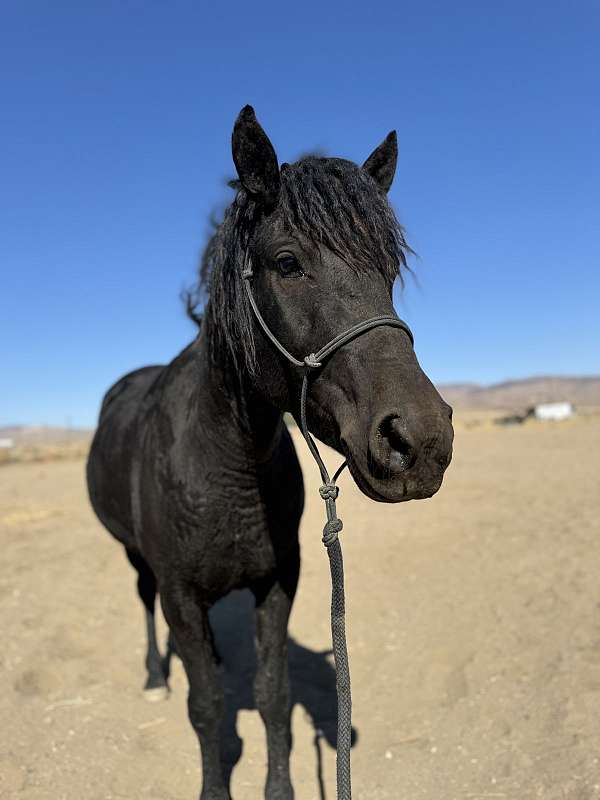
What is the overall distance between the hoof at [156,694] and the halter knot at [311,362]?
3.59 m

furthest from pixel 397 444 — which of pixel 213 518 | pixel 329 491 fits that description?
pixel 213 518

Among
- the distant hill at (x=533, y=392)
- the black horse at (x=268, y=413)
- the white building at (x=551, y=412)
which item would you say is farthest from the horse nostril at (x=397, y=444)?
the distant hill at (x=533, y=392)

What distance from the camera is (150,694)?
447 centimetres

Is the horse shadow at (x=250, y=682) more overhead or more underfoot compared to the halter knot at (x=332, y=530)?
more underfoot

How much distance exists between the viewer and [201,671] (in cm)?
283

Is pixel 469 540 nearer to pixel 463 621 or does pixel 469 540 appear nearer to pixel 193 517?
pixel 463 621

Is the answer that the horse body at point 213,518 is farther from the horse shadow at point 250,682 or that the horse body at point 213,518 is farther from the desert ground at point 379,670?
the desert ground at point 379,670

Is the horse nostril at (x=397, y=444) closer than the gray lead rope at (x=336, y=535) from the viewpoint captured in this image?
Yes

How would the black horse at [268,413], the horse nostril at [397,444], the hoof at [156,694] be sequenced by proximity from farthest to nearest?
1. the hoof at [156,694]
2. the black horse at [268,413]
3. the horse nostril at [397,444]

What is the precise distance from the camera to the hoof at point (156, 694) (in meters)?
4.45

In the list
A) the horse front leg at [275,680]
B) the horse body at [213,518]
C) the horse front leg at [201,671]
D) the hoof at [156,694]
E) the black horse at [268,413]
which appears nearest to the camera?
the black horse at [268,413]

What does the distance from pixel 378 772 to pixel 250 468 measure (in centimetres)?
Answer: 200

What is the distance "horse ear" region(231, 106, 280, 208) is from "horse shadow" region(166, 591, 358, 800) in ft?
9.01

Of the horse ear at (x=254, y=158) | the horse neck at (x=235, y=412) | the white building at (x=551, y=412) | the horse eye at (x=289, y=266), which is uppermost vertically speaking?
the white building at (x=551, y=412)
